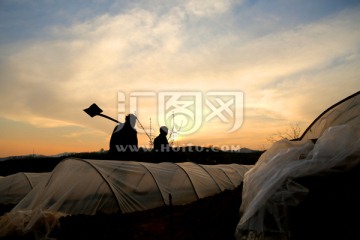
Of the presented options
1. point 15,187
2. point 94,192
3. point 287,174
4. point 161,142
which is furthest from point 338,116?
point 15,187

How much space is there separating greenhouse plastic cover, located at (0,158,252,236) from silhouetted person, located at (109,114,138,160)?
3757 millimetres

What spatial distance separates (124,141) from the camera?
13.8 meters

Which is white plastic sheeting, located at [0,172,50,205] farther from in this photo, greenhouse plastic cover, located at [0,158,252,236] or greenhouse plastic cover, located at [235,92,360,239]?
greenhouse plastic cover, located at [235,92,360,239]

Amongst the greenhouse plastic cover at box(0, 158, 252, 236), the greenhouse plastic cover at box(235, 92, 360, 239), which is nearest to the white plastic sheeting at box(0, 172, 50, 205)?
the greenhouse plastic cover at box(0, 158, 252, 236)

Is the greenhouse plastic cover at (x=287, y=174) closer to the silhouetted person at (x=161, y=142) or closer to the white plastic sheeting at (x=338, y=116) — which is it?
the white plastic sheeting at (x=338, y=116)

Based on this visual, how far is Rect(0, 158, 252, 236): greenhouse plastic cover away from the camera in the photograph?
631 centimetres

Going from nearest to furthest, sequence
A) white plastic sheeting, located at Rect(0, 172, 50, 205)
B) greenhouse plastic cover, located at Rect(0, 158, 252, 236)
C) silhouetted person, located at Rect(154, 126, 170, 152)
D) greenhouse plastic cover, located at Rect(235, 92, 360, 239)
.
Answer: greenhouse plastic cover, located at Rect(235, 92, 360, 239) → greenhouse plastic cover, located at Rect(0, 158, 252, 236) → white plastic sheeting, located at Rect(0, 172, 50, 205) → silhouetted person, located at Rect(154, 126, 170, 152)

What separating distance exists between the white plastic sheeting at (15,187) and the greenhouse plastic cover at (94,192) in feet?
18.7

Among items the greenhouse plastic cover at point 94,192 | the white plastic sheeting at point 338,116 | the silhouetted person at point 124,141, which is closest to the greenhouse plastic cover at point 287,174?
the white plastic sheeting at point 338,116

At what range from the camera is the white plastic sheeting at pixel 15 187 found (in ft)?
42.7

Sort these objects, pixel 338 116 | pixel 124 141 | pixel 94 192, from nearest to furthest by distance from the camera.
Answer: pixel 338 116
pixel 94 192
pixel 124 141

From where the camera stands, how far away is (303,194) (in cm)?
354

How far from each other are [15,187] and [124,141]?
5262 millimetres

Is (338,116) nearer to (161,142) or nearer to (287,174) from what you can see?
(287,174)
